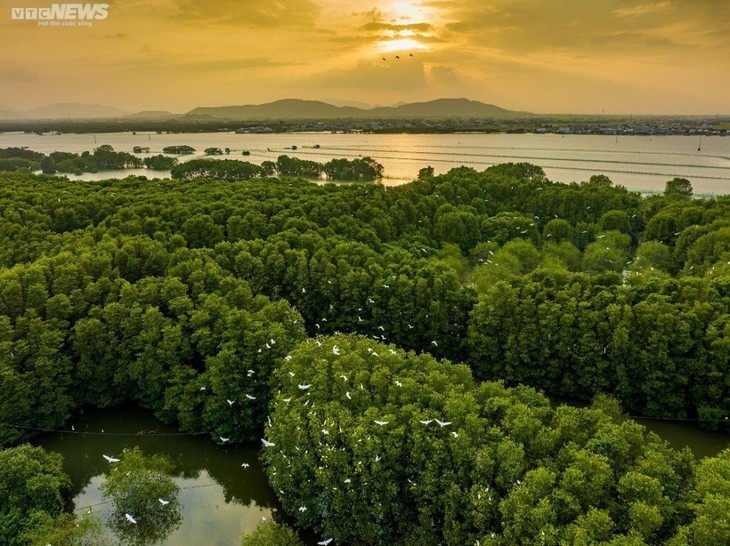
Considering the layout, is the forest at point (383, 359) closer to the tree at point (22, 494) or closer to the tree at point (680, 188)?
the tree at point (22, 494)

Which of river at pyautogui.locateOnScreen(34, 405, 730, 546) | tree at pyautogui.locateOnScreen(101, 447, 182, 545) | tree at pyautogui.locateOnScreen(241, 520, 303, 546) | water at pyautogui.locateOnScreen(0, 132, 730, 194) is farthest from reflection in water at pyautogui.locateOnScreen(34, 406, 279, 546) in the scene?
water at pyautogui.locateOnScreen(0, 132, 730, 194)

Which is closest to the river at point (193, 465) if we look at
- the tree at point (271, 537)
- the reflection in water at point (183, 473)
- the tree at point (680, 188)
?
the reflection in water at point (183, 473)

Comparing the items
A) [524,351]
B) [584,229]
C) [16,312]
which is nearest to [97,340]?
[16,312]

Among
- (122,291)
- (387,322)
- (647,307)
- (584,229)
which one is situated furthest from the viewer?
(584,229)

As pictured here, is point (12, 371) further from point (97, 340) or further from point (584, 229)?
point (584, 229)

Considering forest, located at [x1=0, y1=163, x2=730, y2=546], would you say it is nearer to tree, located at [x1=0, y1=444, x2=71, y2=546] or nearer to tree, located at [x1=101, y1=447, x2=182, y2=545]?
tree, located at [x1=0, y1=444, x2=71, y2=546]
